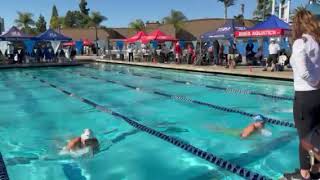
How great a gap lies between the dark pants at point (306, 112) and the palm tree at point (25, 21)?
6635cm

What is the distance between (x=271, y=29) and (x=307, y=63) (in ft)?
43.6

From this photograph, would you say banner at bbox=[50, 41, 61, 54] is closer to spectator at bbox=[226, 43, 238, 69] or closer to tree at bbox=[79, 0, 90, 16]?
spectator at bbox=[226, 43, 238, 69]

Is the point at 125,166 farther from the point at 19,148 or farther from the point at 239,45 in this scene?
the point at 239,45

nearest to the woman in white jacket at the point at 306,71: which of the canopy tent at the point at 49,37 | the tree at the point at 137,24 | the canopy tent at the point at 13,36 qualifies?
the canopy tent at the point at 13,36

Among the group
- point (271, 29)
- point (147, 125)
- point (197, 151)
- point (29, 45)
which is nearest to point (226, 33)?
point (271, 29)

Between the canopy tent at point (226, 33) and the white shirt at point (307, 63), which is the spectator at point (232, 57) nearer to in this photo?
the canopy tent at point (226, 33)

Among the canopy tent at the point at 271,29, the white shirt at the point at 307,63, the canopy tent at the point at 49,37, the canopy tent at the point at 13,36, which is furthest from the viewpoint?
the canopy tent at the point at 49,37

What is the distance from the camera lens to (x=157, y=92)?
38.9 feet

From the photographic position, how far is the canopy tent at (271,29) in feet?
50.9

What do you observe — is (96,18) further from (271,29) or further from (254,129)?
(254,129)

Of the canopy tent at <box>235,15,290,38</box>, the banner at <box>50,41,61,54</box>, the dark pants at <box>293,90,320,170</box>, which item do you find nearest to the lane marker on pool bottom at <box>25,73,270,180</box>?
the dark pants at <box>293,90,320,170</box>

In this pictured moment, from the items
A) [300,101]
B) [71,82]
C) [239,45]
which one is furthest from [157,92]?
[239,45]

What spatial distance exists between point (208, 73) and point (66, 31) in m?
44.0

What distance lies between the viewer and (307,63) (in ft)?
9.98
